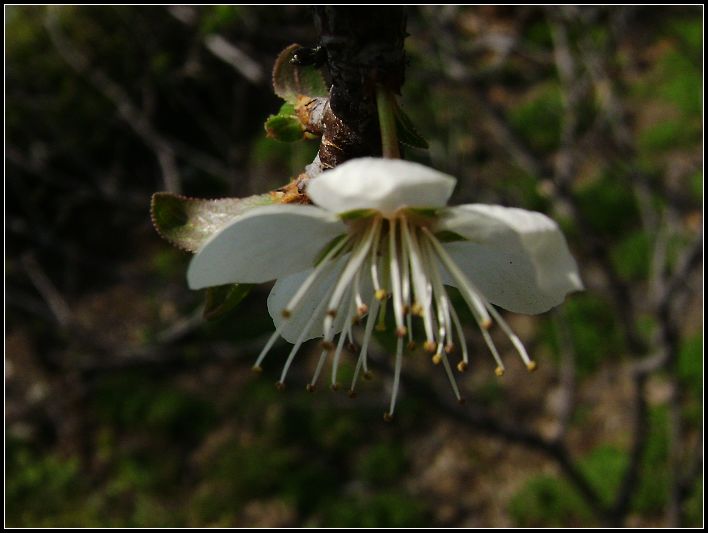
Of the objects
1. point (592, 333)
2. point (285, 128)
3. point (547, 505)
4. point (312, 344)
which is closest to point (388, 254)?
point (285, 128)

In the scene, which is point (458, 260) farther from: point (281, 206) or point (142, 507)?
point (142, 507)

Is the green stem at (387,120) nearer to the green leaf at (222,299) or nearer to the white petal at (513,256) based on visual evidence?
the white petal at (513,256)

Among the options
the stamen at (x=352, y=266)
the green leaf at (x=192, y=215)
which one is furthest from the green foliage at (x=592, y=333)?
the green leaf at (x=192, y=215)

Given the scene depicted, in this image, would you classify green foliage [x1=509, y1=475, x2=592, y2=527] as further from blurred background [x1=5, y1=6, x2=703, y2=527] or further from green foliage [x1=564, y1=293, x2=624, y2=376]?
green foliage [x1=564, y1=293, x2=624, y2=376]

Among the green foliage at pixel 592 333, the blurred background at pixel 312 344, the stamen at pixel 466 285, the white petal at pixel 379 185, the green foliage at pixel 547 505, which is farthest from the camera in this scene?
the green foliage at pixel 592 333

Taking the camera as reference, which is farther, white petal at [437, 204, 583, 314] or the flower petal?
the flower petal

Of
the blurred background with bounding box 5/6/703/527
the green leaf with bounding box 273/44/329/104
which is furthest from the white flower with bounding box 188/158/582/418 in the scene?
the blurred background with bounding box 5/6/703/527
